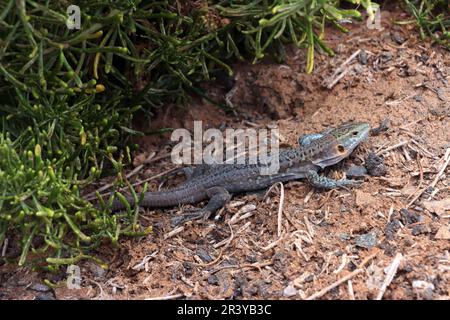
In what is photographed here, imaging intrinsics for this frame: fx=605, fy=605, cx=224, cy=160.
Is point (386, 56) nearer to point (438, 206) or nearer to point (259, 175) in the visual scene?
point (259, 175)

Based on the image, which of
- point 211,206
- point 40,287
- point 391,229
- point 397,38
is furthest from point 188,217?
point 397,38

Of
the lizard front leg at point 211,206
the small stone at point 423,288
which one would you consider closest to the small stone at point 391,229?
the small stone at point 423,288

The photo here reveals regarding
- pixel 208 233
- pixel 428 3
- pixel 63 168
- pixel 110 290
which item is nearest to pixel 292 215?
pixel 208 233

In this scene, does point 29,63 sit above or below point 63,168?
above

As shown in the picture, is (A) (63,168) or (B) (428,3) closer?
(A) (63,168)

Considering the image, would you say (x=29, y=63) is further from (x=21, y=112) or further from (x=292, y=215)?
(x=292, y=215)

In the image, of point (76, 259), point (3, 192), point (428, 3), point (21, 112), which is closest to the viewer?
point (3, 192)
